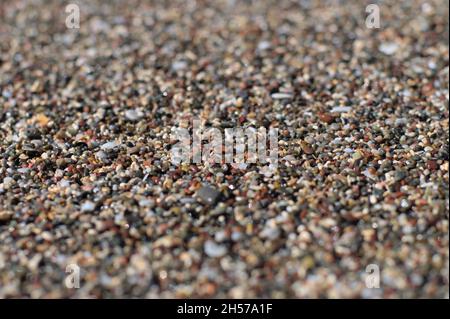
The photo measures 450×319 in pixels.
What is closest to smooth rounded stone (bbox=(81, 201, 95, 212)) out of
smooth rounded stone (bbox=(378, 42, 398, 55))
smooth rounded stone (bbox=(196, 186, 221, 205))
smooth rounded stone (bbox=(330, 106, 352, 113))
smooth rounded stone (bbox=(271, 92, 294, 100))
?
smooth rounded stone (bbox=(196, 186, 221, 205))

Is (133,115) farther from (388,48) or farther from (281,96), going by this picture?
(388,48)

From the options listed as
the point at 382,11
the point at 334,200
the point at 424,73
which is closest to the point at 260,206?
the point at 334,200

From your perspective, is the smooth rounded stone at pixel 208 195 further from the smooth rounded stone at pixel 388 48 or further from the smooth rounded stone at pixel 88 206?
the smooth rounded stone at pixel 388 48

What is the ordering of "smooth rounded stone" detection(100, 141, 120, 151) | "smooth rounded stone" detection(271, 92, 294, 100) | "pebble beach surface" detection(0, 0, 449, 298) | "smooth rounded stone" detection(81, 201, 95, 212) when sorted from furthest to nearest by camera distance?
"smooth rounded stone" detection(271, 92, 294, 100) < "smooth rounded stone" detection(100, 141, 120, 151) < "smooth rounded stone" detection(81, 201, 95, 212) < "pebble beach surface" detection(0, 0, 449, 298)

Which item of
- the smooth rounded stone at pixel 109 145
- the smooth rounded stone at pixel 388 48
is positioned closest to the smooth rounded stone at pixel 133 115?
the smooth rounded stone at pixel 109 145

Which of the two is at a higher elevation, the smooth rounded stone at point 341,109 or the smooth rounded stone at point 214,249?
the smooth rounded stone at point 341,109

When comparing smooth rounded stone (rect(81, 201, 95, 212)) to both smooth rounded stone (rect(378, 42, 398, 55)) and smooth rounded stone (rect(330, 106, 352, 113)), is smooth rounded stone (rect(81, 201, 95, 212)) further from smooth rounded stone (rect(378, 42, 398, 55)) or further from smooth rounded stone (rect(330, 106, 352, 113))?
smooth rounded stone (rect(378, 42, 398, 55))

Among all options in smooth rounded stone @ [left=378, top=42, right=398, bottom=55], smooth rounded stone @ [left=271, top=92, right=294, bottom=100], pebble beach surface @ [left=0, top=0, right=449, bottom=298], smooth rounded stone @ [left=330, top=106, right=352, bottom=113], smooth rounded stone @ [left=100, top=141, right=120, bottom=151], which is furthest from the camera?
smooth rounded stone @ [left=378, top=42, right=398, bottom=55]

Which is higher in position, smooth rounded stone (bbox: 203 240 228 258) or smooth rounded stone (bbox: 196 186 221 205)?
smooth rounded stone (bbox: 196 186 221 205)

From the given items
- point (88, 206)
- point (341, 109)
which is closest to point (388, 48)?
point (341, 109)

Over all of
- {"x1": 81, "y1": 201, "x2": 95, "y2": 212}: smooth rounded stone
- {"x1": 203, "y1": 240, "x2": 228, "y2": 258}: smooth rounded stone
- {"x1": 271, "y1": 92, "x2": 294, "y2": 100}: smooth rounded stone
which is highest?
{"x1": 271, "y1": 92, "x2": 294, "y2": 100}: smooth rounded stone
